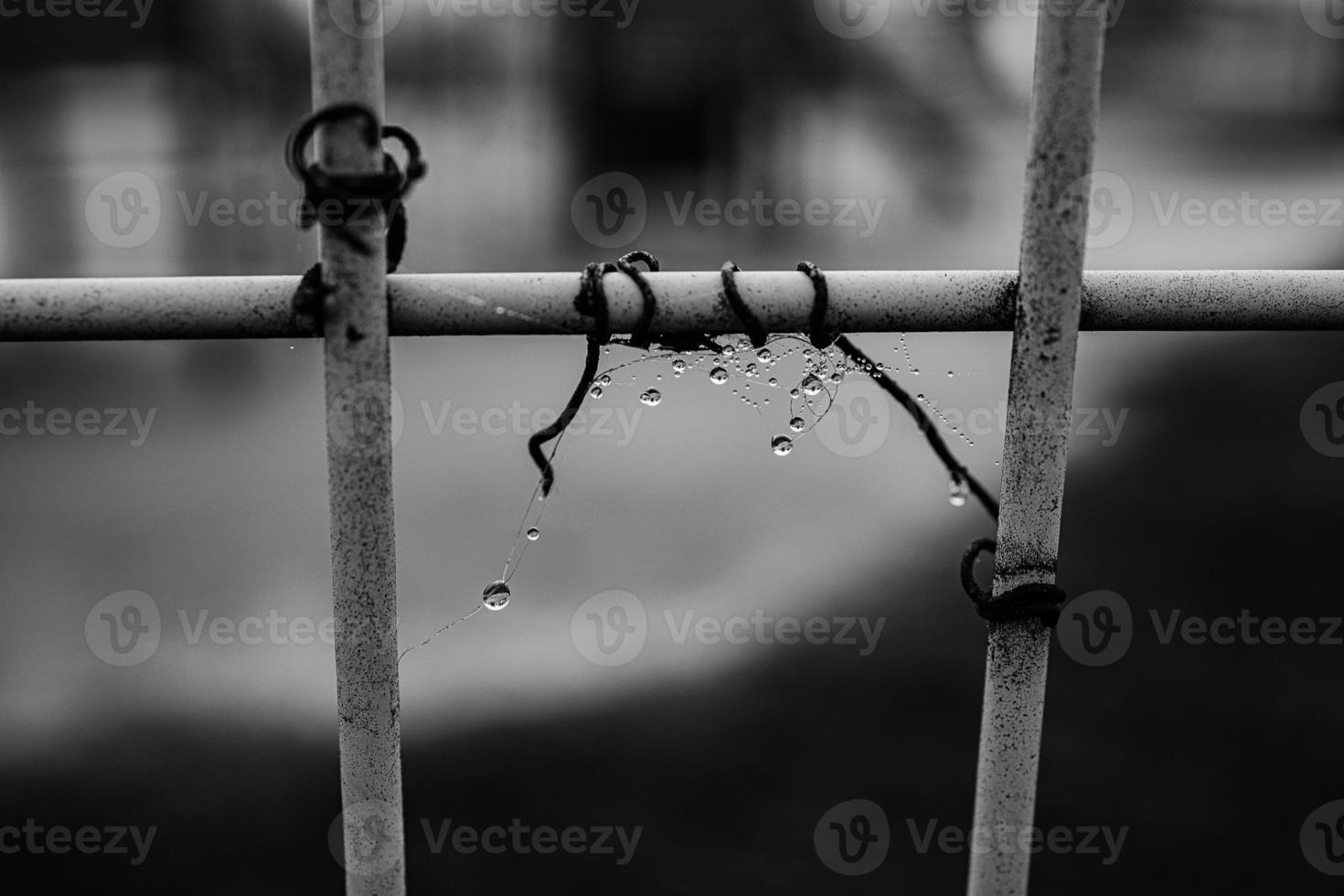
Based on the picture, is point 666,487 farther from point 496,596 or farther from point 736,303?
point 736,303

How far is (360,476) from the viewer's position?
752 millimetres

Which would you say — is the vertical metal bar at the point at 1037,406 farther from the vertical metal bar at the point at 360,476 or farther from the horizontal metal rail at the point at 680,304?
the vertical metal bar at the point at 360,476

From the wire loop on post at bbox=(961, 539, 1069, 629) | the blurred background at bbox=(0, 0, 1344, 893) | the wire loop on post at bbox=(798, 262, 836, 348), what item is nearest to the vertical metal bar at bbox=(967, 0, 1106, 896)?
the wire loop on post at bbox=(961, 539, 1069, 629)

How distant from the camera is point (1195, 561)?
451 cm

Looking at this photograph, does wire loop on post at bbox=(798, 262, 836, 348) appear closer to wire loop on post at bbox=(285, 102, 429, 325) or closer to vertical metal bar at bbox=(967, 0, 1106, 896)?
vertical metal bar at bbox=(967, 0, 1106, 896)

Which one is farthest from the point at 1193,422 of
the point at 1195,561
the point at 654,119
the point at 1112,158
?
the point at 654,119

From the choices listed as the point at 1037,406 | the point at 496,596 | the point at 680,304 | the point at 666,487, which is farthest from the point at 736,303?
the point at 666,487

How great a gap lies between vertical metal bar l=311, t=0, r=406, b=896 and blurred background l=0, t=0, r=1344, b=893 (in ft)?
0.97

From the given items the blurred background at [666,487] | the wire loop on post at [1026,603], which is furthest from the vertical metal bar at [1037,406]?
the blurred background at [666,487]

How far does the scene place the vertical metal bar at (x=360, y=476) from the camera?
71 centimetres

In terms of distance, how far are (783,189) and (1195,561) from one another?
7.13 metres

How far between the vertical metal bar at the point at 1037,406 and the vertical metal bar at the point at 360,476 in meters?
0.44

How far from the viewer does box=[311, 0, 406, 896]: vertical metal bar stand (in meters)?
0.71

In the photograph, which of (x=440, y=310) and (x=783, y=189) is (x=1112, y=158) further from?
(x=440, y=310)
